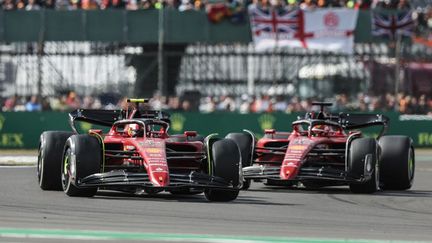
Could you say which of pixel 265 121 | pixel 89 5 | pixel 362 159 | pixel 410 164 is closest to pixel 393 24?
pixel 265 121

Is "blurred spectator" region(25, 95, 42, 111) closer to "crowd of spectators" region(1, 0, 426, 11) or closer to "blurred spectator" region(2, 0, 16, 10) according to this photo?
"crowd of spectators" region(1, 0, 426, 11)

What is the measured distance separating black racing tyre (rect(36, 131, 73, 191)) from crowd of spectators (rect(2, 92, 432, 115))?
15.0 meters

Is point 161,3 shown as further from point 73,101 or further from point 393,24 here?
point 393,24

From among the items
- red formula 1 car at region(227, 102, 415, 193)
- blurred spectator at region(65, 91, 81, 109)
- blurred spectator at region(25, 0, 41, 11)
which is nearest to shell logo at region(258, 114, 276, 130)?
blurred spectator at region(65, 91, 81, 109)

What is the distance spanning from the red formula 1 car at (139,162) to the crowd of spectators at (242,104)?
15.2 meters

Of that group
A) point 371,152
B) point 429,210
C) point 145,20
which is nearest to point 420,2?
point 145,20

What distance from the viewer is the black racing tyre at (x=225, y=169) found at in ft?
44.3

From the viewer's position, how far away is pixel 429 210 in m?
13.0

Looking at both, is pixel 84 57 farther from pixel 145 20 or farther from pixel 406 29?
pixel 406 29

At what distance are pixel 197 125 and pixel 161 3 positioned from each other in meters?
4.05

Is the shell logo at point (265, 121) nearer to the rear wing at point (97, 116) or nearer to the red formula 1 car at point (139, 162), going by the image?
the rear wing at point (97, 116)

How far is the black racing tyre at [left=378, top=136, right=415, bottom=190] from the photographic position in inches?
634

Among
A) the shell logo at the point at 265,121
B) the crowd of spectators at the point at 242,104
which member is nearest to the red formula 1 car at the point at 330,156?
the shell logo at the point at 265,121

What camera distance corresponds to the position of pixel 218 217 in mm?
11297
